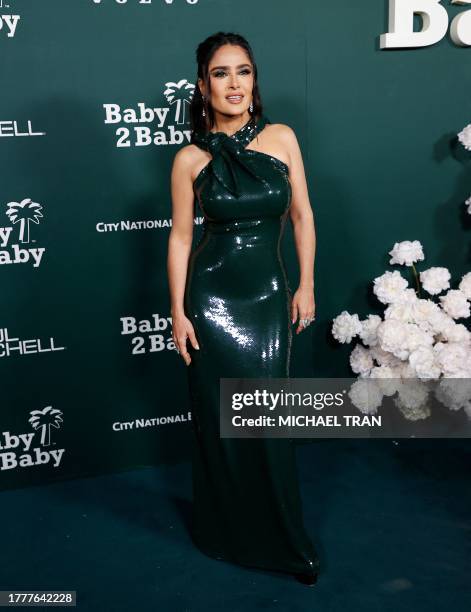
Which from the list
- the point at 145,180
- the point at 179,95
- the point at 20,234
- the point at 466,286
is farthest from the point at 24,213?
the point at 466,286

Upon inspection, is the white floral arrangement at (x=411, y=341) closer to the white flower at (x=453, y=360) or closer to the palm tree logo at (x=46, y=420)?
the white flower at (x=453, y=360)

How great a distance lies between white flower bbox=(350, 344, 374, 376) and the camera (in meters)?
4.39

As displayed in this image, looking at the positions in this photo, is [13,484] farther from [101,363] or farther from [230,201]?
[230,201]

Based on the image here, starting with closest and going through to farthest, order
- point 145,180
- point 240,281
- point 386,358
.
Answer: point 240,281, point 145,180, point 386,358

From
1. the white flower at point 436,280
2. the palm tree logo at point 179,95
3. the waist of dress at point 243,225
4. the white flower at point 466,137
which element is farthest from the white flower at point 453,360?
the palm tree logo at point 179,95

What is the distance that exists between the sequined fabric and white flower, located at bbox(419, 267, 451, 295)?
1470mm

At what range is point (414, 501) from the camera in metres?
3.78

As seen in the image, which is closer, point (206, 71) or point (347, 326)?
point (206, 71)

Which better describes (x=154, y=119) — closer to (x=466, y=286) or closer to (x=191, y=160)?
(x=191, y=160)

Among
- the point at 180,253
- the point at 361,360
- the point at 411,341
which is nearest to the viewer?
the point at 180,253

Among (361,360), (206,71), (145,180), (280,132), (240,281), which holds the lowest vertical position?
(361,360)

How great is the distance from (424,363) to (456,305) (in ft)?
1.42

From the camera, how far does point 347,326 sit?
14.3ft

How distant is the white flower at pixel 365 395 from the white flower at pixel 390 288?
0.47 m
